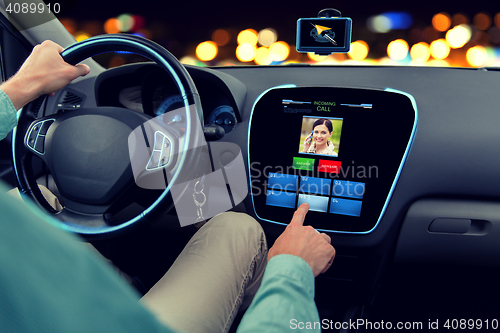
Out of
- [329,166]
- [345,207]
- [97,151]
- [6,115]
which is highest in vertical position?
[6,115]

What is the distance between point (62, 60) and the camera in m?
1.00

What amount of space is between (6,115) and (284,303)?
31.9 inches

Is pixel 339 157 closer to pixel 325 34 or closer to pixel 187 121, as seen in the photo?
pixel 325 34

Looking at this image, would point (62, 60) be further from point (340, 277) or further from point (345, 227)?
point (340, 277)

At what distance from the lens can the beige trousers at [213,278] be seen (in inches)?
31.9

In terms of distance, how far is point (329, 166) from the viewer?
4.19ft

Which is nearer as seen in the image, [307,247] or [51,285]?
[51,285]

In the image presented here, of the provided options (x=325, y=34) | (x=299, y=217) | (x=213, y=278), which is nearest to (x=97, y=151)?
(x=213, y=278)

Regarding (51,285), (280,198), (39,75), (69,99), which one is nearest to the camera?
(51,285)

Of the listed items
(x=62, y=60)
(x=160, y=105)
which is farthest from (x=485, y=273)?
(x=62, y=60)

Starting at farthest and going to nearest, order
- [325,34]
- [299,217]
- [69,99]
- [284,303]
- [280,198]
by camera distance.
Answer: [69,99] < [280,198] < [325,34] < [299,217] < [284,303]

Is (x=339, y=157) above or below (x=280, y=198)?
above

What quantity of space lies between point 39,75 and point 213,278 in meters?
0.74

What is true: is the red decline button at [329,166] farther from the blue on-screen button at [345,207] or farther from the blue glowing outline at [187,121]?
the blue glowing outline at [187,121]
